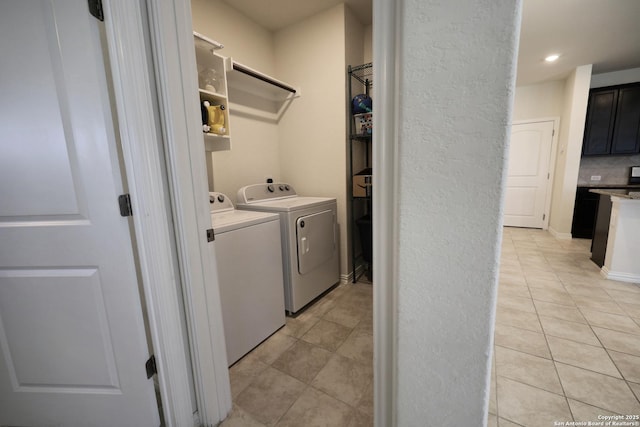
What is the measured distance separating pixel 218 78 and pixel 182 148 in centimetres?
115

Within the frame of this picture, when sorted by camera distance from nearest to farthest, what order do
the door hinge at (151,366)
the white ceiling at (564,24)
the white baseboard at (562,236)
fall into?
1. the door hinge at (151,366)
2. the white ceiling at (564,24)
3. the white baseboard at (562,236)

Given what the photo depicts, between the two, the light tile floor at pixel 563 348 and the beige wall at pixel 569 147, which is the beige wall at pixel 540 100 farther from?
the light tile floor at pixel 563 348

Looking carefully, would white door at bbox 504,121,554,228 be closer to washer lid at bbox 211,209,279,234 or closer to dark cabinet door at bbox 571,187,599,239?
dark cabinet door at bbox 571,187,599,239

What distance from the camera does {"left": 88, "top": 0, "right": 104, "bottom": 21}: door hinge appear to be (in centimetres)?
89

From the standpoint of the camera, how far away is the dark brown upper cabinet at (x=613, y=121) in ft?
12.1

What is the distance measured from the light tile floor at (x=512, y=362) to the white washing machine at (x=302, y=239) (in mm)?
182

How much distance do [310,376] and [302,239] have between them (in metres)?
0.94

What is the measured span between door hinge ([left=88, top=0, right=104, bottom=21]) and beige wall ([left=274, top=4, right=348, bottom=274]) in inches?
72.3

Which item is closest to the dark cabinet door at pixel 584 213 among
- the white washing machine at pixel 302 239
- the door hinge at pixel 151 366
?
the white washing machine at pixel 302 239

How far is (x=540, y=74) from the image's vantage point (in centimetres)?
388

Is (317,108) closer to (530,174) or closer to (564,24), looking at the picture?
(564,24)

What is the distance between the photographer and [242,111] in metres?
2.37

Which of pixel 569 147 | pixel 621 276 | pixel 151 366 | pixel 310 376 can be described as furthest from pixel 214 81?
pixel 569 147

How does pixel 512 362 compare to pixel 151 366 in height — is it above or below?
below
